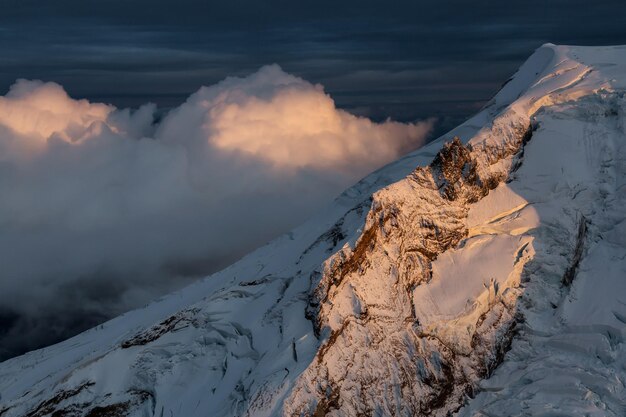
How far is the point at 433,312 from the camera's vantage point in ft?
347

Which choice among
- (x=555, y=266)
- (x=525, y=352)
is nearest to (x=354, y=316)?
(x=525, y=352)

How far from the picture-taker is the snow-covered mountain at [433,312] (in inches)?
3915

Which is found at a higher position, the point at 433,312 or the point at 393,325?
the point at 393,325

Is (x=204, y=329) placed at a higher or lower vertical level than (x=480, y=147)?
lower

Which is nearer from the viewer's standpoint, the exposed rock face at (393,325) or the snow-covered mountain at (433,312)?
the exposed rock face at (393,325)

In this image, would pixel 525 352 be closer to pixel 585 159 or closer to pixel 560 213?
pixel 560 213

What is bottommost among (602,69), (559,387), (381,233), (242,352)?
(559,387)

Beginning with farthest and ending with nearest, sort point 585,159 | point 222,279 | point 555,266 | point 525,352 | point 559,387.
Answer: point 222,279 < point 585,159 < point 555,266 < point 525,352 < point 559,387

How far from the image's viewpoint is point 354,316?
10181 cm

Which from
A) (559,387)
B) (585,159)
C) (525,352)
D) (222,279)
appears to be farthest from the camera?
(222,279)

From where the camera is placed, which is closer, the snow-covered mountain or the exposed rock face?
the exposed rock face

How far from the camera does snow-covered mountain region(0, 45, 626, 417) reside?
9944cm

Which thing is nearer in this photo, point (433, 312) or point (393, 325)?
point (393, 325)

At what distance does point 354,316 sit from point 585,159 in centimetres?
4917
